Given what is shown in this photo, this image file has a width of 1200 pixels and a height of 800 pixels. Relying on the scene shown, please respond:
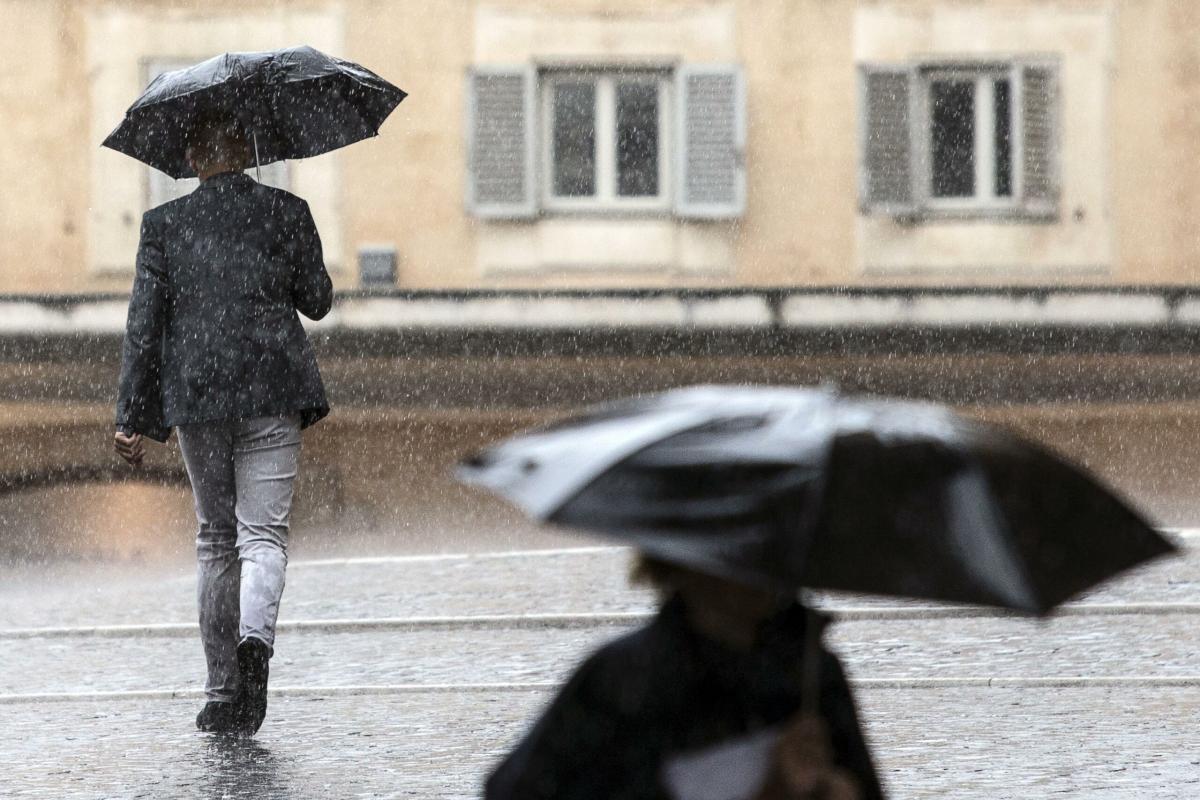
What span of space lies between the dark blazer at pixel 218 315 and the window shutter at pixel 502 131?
14.1m

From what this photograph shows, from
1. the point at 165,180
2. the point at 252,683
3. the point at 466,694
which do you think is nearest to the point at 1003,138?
the point at 165,180

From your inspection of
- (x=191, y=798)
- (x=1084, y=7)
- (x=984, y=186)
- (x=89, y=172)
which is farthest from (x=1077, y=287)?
(x=191, y=798)

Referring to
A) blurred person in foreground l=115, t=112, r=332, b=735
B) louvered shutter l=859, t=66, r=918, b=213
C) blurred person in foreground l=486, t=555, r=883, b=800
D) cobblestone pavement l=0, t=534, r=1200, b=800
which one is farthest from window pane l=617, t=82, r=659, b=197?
blurred person in foreground l=486, t=555, r=883, b=800

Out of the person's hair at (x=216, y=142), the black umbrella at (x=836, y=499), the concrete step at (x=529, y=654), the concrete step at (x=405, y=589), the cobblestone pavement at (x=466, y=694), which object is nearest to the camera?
the black umbrella at (x=836, y=499)

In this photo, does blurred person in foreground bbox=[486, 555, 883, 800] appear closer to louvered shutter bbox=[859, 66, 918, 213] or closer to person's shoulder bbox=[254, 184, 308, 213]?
person's shoulder bbox=[254, 184, 308, 213]

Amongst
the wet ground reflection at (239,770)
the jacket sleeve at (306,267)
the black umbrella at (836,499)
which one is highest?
the jacket sleeve at (306,267)

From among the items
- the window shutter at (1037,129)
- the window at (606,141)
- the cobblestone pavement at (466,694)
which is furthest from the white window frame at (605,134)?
the cobblestone pavement at (466,694)

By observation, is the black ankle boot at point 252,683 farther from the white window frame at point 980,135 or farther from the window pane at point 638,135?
the white window frame at point 980,135

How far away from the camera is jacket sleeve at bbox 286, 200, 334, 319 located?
6273 mm

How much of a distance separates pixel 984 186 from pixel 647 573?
18.3 m

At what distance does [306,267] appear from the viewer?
631 cm

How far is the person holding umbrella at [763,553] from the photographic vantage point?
257cm

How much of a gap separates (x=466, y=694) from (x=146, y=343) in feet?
5.60

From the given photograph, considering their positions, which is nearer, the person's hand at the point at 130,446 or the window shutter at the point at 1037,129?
the person's hand at the point at 130,446
